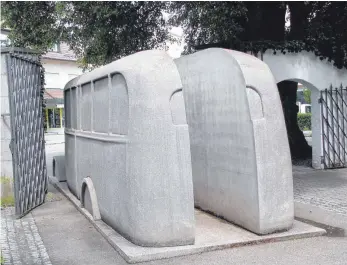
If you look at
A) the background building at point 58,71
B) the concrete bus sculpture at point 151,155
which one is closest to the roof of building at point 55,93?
the background building at point 58,71

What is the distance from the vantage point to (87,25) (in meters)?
12.4

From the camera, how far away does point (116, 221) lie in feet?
21.2

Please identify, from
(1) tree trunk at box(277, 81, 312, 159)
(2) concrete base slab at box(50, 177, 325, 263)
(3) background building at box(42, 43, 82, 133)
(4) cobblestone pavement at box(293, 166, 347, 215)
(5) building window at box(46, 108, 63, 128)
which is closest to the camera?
(2) concrete base slab at box(50, 177, 325, 263)

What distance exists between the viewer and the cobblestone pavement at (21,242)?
5.71 metres

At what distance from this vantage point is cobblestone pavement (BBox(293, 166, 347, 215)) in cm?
839

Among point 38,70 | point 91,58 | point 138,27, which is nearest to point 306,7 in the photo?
point 138,27

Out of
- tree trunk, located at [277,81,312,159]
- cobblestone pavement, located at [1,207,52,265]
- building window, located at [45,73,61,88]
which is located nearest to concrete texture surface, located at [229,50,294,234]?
cobblestone pavement, located at [1,207,52,265]

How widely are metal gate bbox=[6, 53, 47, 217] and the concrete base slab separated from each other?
1.75 m

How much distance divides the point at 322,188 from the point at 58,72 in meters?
29.1

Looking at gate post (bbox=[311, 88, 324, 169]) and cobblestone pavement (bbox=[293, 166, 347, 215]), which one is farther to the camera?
gate post (bbox=[311, 88, 324, 169])

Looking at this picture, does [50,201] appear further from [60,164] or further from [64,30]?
[64,30]

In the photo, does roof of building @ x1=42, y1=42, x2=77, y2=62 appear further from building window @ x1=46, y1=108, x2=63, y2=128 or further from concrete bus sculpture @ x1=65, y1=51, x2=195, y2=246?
concrete bus sculpture @ x1=65, y1=51, x2=195, y2=246

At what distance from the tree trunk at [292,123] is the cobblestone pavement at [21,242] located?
30.9 feet

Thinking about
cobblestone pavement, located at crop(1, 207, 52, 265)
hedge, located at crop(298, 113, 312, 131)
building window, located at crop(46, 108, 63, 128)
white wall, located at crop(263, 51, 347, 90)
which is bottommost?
cobblestone pavement, located at crop(1, 207, 52, 265)
